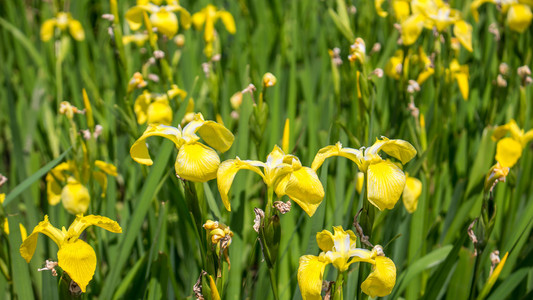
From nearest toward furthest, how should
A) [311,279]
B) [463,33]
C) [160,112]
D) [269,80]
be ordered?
[311,279], [269,80], [160,112], [463,33]

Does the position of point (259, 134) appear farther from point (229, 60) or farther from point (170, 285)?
point (229, 60)

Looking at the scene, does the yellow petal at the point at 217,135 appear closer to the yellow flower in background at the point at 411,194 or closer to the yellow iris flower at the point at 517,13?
the yellow flower in background at the point at 411,194

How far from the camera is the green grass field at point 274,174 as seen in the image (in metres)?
0.98

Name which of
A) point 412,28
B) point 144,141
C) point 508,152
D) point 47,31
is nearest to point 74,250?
point 144,141

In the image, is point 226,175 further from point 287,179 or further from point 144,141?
point 144,141

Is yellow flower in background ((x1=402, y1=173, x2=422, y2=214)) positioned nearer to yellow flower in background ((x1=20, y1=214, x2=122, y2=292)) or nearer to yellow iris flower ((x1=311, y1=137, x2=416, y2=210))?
yellow iris flower ((x1=311, y1=137, x2=416, y2=210))

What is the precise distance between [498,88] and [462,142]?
1.09 ft

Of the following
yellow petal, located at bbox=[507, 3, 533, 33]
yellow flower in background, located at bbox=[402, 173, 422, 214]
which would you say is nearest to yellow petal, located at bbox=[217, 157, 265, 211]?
yellow flower in background, located at bbox=[402, 173, 422, 214]

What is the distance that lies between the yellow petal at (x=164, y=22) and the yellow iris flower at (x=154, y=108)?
8.6 inches

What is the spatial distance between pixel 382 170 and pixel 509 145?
85 cm

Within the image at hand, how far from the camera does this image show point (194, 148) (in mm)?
997

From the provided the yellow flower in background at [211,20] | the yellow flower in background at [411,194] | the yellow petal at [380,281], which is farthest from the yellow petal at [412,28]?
Result: the yellow petal at [380,281]

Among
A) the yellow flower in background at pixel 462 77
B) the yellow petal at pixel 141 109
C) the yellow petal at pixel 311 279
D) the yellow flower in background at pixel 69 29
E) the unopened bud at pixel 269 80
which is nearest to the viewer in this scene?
the yellow petal at pixel 311 279

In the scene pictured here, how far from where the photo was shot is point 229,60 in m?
2.74
